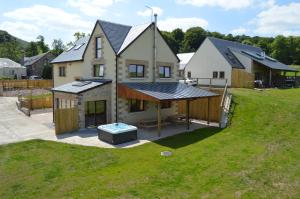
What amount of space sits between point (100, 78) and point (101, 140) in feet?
25.4

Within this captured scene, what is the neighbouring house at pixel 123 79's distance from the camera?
19859 millimetres

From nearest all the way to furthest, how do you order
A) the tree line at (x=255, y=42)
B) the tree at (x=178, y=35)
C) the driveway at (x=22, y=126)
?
1. the driveway at (x=22, y=126)
2. the tree line at (x=255, y=42)
3. the tree at (x=178, y=35)

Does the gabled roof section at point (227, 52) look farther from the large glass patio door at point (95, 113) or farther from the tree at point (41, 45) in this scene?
the tree at point (41, 45)

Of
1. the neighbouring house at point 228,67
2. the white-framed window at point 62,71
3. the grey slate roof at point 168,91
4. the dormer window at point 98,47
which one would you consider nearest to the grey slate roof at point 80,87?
the grey slate roof at point 168,91

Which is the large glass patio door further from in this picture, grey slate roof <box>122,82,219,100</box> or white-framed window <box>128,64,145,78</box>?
white-framed window <box>128,64,145,78</box>

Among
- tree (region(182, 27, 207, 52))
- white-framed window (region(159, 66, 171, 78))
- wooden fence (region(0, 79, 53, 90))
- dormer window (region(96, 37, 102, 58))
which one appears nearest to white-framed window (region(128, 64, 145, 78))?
white-framed window (region(159, 66, 171, 78))

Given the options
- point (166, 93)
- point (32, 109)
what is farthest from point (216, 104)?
point (32, 109)

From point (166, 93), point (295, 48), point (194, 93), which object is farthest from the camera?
point (295, 48)

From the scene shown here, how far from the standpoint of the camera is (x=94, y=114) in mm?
20688

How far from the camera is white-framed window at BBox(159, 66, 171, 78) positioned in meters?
23.9

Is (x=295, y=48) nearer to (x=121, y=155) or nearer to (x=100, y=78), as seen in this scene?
(x=100, y=78)

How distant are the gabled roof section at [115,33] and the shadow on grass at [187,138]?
8.36 metres

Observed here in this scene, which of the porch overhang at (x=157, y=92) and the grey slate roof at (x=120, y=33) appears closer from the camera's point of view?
the porch overhang at (x=157, y=92)

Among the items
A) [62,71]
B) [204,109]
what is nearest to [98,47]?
[62,71]
